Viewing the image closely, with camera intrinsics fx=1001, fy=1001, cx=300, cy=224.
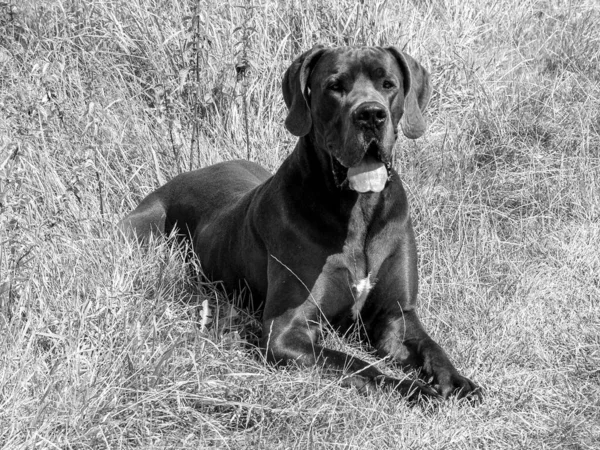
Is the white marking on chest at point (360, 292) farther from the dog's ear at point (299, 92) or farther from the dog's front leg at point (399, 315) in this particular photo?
the dog's ear at point (299, 92)

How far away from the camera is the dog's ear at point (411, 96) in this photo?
425cm

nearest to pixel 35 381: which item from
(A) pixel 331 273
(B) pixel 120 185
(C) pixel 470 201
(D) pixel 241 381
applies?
(D) pixel 241 381

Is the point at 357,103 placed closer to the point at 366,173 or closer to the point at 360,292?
the point at 366,173

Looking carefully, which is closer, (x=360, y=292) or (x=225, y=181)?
(x=360, y=292)

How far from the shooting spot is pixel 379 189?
13.3 ft

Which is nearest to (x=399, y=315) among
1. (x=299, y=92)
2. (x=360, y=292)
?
(x=360, y=292)

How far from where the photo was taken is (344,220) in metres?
4.20

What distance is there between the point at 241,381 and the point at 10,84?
3.13 metres

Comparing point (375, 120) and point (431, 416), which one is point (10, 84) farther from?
point (431, 416)

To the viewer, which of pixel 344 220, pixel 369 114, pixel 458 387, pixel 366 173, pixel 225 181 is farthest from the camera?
pixel 225 181

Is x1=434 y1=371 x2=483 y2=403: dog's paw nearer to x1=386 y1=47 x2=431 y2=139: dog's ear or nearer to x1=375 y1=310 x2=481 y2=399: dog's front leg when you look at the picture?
x1=375 y1=310 x2=481 y2=399: dog's front leg

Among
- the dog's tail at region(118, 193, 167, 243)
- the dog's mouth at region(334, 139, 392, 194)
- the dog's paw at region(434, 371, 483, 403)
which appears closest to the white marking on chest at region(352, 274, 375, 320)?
the dog's mouth at region(334, 139, 392, 194)

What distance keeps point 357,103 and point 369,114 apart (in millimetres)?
87

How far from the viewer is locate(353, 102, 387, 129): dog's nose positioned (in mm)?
3865
